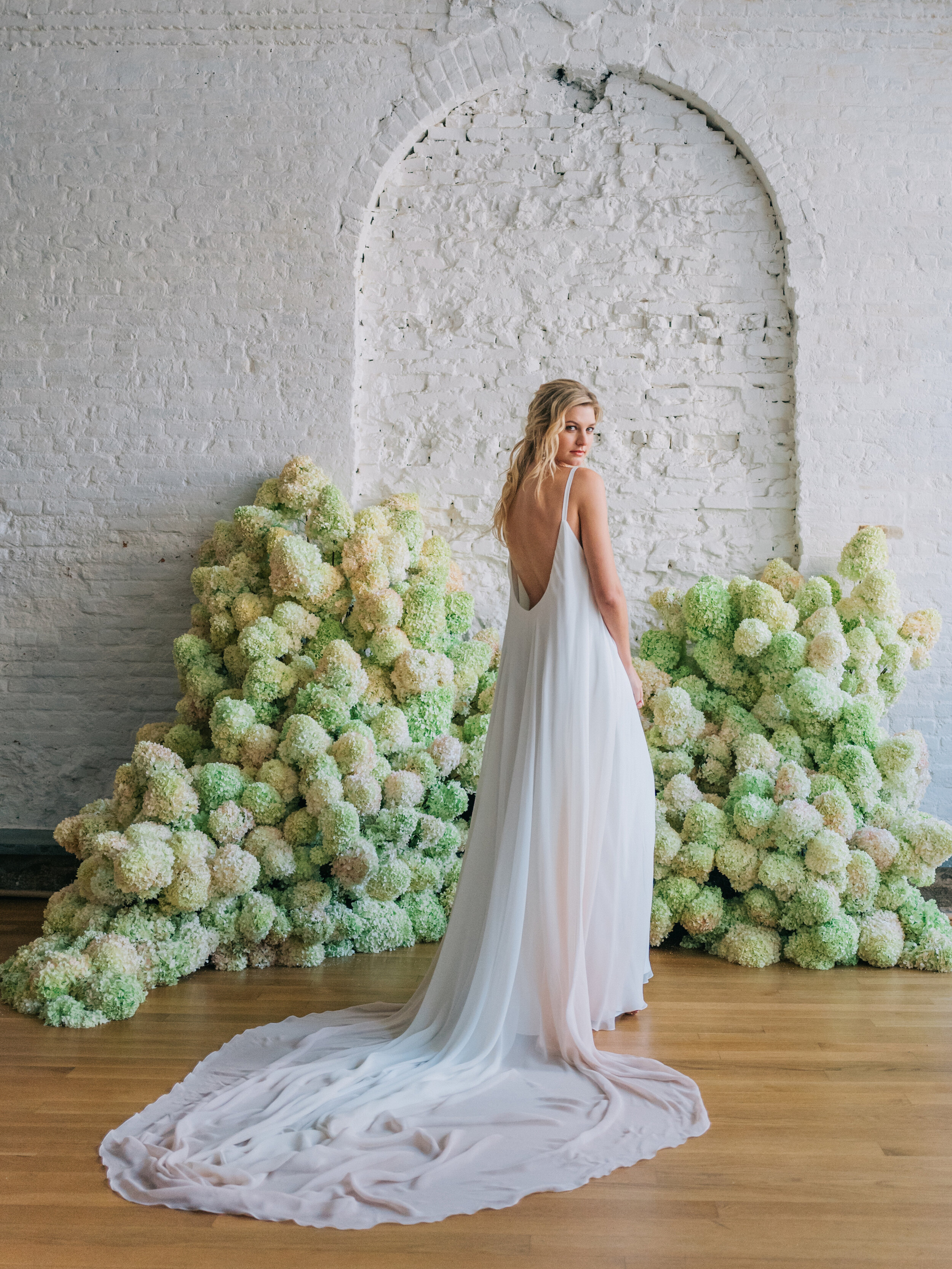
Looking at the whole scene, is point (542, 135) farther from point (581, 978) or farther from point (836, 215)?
point (581, 978)

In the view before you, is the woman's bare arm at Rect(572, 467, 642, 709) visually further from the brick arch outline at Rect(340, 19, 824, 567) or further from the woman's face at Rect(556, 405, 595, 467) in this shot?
the brick arch outline at Rect(340, 19, 824, 567)

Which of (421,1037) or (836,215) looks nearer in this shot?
(421,1037)

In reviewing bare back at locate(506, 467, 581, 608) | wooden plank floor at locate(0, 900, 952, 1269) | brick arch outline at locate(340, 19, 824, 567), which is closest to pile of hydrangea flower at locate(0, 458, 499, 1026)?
wooden plank floor at locate(0, 900, 952, 1269)

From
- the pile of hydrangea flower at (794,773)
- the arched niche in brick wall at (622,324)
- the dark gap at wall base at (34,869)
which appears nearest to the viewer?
the pile of hydrangea flower at (794,773)

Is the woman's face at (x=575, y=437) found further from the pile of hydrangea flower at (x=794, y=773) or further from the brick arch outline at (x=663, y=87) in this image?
the brick arch outline at (x=663, y=87)

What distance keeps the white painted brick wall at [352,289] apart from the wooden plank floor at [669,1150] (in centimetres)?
188

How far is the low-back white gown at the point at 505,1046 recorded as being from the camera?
84.3 inches

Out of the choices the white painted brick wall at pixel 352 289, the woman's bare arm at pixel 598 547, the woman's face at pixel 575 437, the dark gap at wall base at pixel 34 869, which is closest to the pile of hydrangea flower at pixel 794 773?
the white painted brick wall at pixel 352 289

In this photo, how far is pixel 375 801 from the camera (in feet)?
12.6

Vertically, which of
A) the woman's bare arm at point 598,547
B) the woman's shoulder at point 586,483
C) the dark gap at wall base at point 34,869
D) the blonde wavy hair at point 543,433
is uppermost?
the blonde wavy hair at point 543,433

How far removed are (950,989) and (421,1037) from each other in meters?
1.94

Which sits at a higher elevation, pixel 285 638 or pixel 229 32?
pixel 229 32

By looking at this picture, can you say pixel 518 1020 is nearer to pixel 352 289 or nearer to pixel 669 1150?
pixel 669 1150

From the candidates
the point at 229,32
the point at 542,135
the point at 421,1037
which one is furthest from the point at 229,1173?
the point at 229,32
